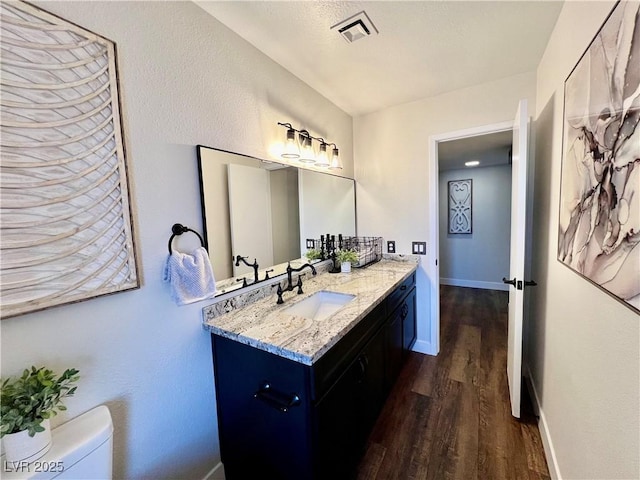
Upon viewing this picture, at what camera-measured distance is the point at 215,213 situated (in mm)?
1403

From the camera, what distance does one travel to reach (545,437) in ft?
5.04

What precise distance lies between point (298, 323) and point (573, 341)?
4.03 ft

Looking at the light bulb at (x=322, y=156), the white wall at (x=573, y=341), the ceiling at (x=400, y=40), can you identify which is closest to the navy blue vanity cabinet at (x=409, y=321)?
the white wall at (x=573, y=341)

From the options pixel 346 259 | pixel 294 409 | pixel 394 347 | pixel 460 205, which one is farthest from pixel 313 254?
pixel 460 205

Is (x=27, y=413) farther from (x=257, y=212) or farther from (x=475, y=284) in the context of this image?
(x=475, y=284)

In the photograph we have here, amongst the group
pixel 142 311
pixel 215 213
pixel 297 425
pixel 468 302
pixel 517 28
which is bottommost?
pixel 468 302

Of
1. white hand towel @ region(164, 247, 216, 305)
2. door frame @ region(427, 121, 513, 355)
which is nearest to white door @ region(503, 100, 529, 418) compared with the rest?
door frame @ region(427, 121, 513, 355)

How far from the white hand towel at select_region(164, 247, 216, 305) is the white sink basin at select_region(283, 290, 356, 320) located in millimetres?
612

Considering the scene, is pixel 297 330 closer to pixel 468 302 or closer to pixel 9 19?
pixel 9 19

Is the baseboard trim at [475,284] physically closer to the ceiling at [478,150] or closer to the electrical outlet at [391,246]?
the ceiling at [478,150]

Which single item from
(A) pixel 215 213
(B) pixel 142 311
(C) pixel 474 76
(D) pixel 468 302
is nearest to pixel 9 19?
(A) pixel 215 213

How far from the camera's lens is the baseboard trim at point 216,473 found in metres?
1.35

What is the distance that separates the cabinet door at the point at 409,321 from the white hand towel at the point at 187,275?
160cm

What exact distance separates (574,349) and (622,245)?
2.19 feet
